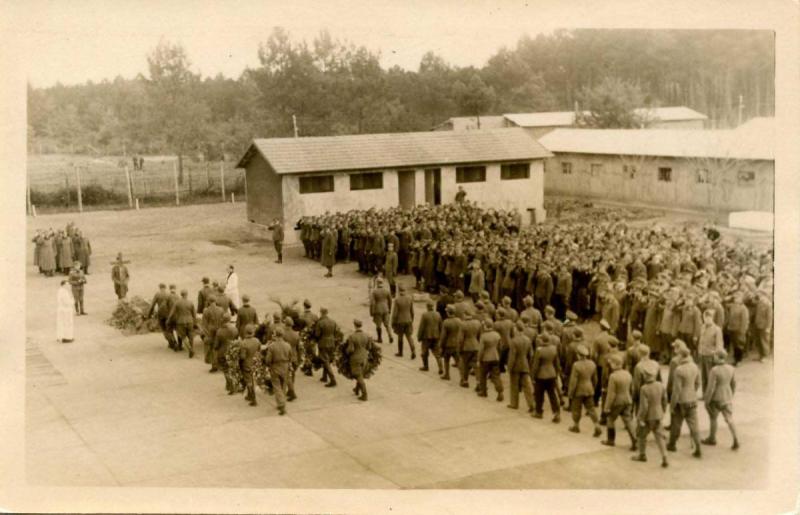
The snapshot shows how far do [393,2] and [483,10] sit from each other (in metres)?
1.14

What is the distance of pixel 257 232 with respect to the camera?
2114cm

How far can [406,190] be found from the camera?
73.7 feet

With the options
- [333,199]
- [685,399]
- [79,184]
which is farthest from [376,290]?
[79,184]

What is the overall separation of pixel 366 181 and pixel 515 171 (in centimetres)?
498

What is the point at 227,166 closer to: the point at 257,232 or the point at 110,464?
the point at 257,232

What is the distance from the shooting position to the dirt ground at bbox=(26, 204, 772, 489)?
32.4ft

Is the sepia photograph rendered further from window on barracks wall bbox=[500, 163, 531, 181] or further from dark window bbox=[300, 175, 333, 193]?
window on barracks wall bbox=[500, 163, 531, 181]

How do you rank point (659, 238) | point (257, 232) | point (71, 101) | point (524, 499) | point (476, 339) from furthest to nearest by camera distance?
point (257, 232) < point (659, 238) < point (71, 101) < point (476, 339) < point (524, 499)

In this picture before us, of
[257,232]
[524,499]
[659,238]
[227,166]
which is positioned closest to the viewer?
[524,499]

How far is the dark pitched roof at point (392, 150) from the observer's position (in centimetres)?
2088

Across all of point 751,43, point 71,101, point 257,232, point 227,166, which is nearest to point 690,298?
point 751,43

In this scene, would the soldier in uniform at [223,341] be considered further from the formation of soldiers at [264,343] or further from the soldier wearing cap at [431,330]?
the soldier wearing cap at [431,330]

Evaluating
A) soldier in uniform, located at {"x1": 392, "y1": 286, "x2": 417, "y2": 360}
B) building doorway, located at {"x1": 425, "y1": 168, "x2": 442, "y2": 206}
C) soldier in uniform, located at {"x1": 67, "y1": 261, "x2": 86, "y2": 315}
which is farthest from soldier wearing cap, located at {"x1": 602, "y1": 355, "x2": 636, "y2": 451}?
building doorway, located at {"x1": 425, "y1": 168, "x2": 442, "y2": 206}

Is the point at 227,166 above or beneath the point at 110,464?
above
